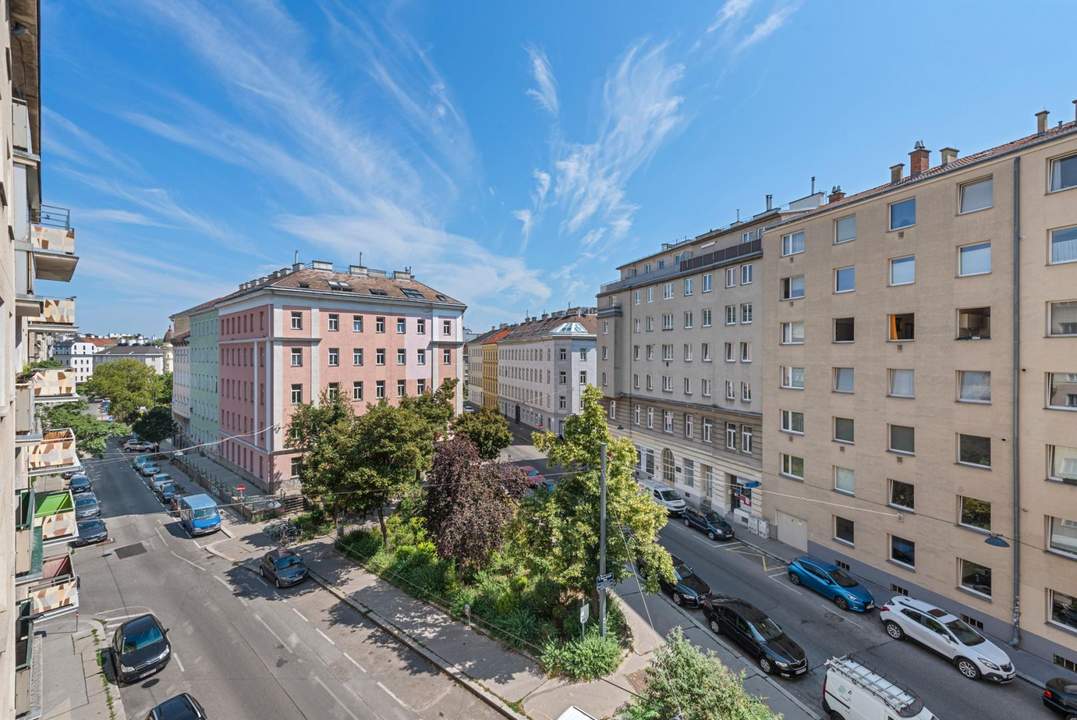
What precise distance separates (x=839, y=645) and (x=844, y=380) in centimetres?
1233

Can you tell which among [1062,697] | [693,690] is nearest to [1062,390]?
[1062,697]

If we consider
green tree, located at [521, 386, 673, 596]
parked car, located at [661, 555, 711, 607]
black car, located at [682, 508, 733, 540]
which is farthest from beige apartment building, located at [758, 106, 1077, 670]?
green tree, located at [521, 386, 673, 596]

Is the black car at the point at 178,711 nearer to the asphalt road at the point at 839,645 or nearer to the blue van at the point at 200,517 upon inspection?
the asphalt road at the point at 839,645

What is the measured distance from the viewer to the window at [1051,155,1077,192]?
1709 centimetres

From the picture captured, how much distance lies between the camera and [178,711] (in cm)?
1384

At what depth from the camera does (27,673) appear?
14.8 metres

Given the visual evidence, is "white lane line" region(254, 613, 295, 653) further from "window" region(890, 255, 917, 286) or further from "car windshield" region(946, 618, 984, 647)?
"window" region(890, 255, 917, 286)

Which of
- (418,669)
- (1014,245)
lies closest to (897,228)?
(1014,245)

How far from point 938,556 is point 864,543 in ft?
10.3

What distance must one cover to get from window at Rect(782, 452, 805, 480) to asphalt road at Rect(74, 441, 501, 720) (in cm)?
2021

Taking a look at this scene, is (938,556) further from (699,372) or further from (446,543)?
(446,543)

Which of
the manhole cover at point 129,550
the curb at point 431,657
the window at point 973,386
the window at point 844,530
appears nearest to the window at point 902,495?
the window at point 844,530

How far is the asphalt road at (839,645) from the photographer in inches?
594

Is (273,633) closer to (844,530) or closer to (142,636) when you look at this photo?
(142,636)
